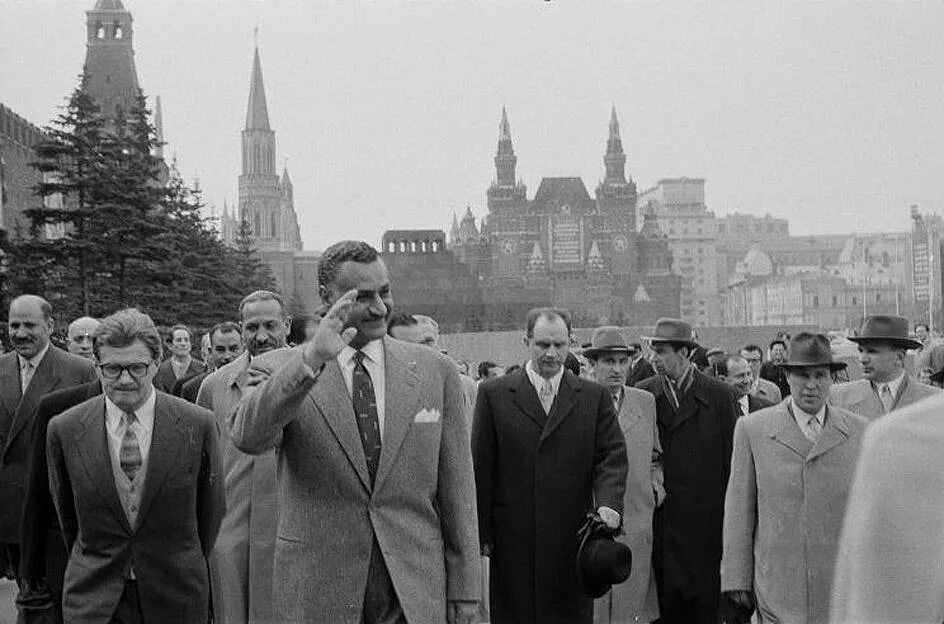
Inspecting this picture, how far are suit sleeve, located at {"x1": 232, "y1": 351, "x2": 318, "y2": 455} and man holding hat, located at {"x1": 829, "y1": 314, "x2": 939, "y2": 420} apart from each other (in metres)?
3.71

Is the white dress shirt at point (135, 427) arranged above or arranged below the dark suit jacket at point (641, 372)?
above

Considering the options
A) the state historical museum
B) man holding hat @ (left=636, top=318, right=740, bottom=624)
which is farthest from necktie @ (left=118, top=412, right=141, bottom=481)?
the state historical museum

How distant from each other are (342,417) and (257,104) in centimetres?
15421

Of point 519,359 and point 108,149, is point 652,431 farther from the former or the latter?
point 519,359

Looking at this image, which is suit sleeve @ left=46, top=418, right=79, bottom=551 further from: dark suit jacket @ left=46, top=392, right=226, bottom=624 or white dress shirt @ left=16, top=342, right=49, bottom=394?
white dress shirt @ left=16, top=342, right=49, bottom=394

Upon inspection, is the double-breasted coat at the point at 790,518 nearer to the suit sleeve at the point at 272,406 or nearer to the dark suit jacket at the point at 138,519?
the dark suit jacket at the point at 138,519

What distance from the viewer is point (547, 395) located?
5.81m

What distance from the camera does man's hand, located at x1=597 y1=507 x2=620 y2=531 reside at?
5.15 meters

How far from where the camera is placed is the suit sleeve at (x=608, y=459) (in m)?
5.43

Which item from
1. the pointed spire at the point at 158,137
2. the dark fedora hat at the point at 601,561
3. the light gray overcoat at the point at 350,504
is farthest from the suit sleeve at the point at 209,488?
the pointed spire at the point at 158,137

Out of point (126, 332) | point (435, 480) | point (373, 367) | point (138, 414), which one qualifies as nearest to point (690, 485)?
point (138, 414)

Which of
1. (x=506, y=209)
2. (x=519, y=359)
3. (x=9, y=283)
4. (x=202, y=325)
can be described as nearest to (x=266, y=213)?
(x=506, y=209)

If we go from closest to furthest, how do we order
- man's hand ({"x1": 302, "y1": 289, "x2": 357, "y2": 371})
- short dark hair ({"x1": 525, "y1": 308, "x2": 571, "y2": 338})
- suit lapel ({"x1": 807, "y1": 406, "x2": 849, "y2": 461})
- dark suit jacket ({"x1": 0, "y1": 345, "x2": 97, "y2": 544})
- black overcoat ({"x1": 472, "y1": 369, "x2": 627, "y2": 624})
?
man's hand ({"x1": 302, "y1": 289, "x2": 357, "y2": 371}), suit lapel ({"x1": 807, "y1": 406, "x2": 849, "y2": 461}), black overcoat ({"x1": 472, "y1": 369, "x2": 627, "y2": 624}), short dark hair ({"x1": 525, "y1": 308, "x2": 571, "y2": 338}), dark suit jacket ({"x1": 0, "y1": 345, "x2": 97, "y2": 544})

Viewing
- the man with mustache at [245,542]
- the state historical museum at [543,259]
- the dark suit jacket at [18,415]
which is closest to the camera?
the man with mustache at [245,542]
